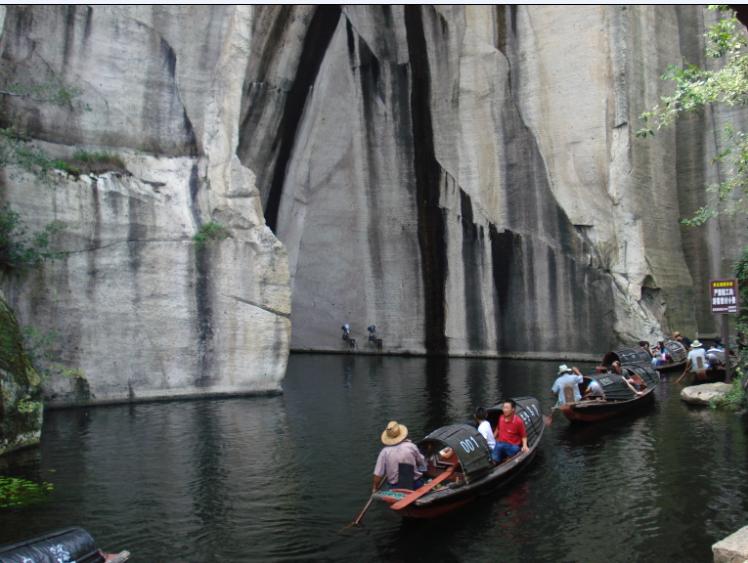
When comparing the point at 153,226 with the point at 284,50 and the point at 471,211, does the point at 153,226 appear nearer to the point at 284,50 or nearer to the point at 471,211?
the point at 284,50

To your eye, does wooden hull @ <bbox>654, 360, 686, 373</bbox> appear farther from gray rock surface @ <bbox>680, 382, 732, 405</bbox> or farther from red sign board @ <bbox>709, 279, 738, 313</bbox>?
red sign board @ <bbox>709, 279, 738, 313</bbox>

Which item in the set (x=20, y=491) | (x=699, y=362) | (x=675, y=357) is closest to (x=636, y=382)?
(x=699, y=362)

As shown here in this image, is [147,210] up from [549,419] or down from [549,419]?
up

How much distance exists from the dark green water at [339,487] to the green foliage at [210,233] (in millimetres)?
4800

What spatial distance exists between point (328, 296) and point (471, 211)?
9.08m

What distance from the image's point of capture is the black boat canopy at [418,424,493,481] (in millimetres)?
10055

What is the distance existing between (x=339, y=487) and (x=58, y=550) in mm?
4933

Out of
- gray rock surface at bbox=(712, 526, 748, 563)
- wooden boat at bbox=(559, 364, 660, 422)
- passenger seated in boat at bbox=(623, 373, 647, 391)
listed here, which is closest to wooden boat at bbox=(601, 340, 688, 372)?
passenger seated in boat at bbox=(623, 373, 647, 391)

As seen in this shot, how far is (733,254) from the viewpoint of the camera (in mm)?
30188

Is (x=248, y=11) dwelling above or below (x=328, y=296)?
above

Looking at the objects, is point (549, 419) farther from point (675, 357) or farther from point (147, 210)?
point (147, 210)

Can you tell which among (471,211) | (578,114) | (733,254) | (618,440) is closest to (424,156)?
(471,211)

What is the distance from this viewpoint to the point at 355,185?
33469 mm

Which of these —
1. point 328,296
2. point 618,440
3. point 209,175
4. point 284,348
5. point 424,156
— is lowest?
point 618,440
